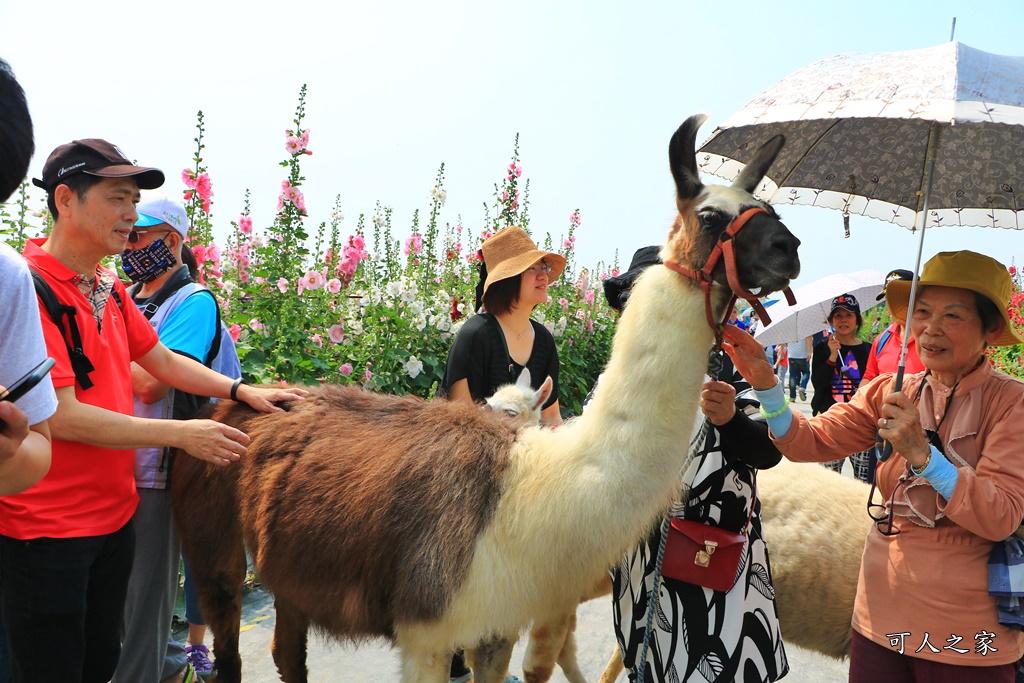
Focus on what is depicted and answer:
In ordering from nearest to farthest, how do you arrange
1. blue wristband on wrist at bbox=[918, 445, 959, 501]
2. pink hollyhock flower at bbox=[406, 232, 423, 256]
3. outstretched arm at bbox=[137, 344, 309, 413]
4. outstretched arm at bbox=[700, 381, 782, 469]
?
blue wristband on wrist at bbox=[918, 445, 959, 501], outstretched arm at bbox=[700, 381, 782, 469], outstretched arm at bbox=[137, 344, 309, 413], pink hollyhock flower at bbox=[406, 232, 423, 256]

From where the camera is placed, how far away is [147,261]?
10.2 feet

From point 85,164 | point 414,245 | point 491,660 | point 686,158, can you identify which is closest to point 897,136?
point 686,158

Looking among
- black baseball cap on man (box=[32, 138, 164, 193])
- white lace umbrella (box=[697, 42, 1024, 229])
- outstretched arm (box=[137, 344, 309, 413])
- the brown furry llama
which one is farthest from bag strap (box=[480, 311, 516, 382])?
black baseball cap on man (box=[32, 138, 164, 193])

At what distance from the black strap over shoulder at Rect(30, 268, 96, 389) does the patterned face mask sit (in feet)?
2.99

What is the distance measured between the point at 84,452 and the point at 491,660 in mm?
1646

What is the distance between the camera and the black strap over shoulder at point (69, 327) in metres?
2.17

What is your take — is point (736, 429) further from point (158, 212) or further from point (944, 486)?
point (158, 212)

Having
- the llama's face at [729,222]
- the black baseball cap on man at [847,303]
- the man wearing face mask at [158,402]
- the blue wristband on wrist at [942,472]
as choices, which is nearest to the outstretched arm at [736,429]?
the llama's face at [729,222]

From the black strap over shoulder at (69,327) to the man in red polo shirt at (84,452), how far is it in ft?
0.04

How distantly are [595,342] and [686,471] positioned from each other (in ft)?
24.6

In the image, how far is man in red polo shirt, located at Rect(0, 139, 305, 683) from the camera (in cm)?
220

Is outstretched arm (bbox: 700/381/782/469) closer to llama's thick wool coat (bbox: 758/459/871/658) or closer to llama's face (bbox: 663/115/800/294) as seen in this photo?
llama's face (bbox: 663/115/800/294)

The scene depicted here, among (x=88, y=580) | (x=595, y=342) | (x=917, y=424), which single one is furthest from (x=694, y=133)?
(x=595, y=342)

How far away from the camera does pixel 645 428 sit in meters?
2.11
